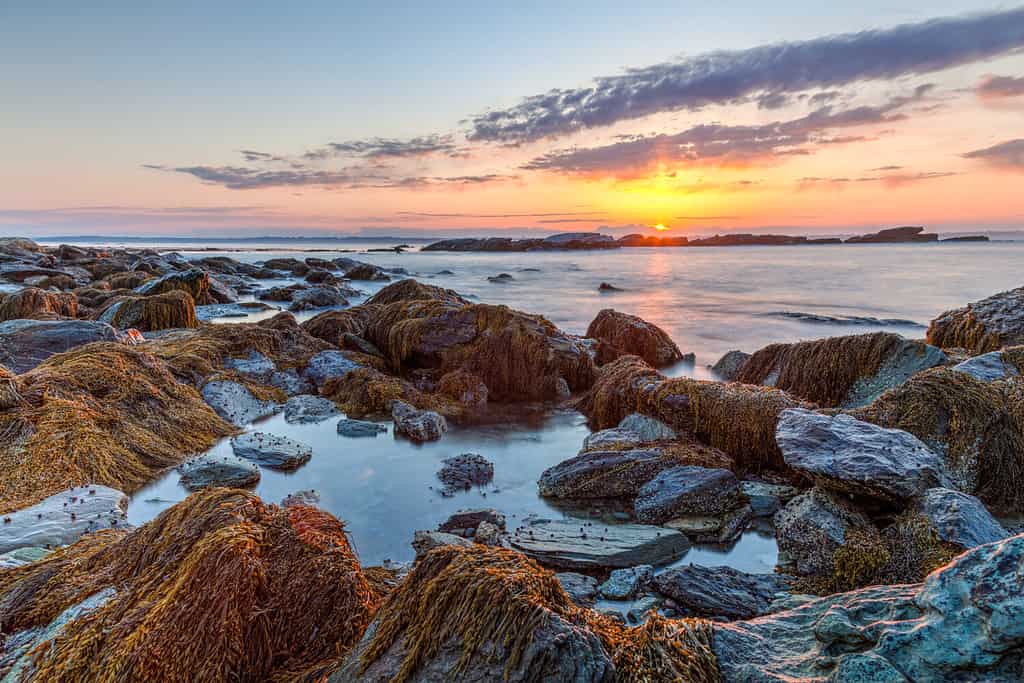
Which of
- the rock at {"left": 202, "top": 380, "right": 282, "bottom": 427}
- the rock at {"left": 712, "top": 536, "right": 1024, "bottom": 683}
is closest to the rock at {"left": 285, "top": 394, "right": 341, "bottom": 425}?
the rock at {"left": 202, "top": 380, "right": 282, "bottom": 427}

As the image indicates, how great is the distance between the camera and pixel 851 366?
7.34m

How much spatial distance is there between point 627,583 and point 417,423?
364cm

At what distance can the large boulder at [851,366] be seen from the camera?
6.88 meters

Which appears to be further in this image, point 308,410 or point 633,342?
point 633,342

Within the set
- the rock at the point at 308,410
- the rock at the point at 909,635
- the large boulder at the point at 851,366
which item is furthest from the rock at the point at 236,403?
the large boulder at the point at 851,366

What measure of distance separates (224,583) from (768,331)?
15833 millimetres

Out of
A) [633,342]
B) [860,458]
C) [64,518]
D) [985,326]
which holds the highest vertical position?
[985,326]

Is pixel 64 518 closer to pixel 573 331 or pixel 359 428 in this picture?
pixel 359 428

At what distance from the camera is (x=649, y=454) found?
5.30 meters

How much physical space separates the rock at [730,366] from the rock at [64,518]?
8.89m

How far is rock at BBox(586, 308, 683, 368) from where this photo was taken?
11.2m

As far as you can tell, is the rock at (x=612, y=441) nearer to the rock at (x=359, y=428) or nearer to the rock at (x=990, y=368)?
the rock at (x=359, y=428)

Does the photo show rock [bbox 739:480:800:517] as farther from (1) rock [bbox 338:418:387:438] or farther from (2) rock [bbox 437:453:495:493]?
(1) rock [bbox 338:418:387:438]

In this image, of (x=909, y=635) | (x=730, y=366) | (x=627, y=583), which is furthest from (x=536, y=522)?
(x=730, y=366)
